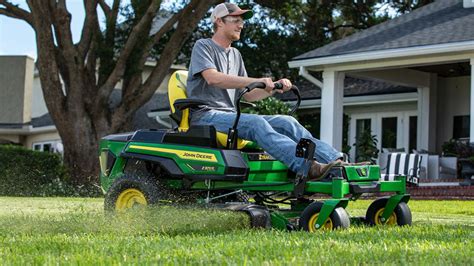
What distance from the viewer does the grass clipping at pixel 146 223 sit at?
5.71m

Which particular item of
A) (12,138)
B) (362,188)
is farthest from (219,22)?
(12,138)

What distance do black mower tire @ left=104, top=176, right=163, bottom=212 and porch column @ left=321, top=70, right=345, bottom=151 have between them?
11.4 m

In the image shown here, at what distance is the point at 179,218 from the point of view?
5.93 m

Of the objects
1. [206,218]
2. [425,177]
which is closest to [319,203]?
[206,218]

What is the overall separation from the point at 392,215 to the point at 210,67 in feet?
5.94

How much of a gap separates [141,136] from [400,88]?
50.2 feet

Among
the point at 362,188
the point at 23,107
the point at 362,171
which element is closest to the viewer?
the point at 362,188

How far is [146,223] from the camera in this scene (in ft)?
19.2

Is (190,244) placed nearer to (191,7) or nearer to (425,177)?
(425,177)

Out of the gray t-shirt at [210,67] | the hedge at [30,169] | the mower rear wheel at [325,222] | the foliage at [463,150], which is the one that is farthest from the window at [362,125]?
the mower rear wheel at [325,222]

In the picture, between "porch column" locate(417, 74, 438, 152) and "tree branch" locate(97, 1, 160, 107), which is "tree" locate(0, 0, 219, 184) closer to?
"tree branch" locate(97, 1, 160, 107)

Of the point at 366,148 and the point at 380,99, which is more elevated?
the point at 380,99

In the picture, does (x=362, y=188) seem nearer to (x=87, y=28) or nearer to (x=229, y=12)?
(x=229, y=12)

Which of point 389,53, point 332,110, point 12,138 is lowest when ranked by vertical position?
point 12,138
